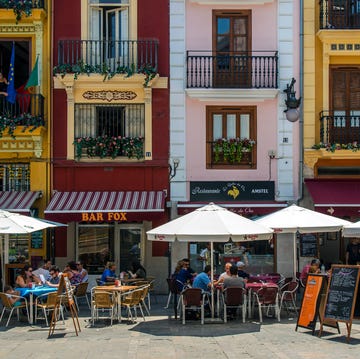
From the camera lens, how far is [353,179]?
2322 cm

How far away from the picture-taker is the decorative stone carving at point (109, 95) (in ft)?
76.6

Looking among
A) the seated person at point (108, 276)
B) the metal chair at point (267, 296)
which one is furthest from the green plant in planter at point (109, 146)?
the metal chair at point (267, 296)

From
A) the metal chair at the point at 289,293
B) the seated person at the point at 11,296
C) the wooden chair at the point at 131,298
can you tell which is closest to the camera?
the seated person at the point at 11,296

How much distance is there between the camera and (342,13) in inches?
938

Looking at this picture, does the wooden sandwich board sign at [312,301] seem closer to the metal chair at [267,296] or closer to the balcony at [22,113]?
the metal chair at [267,296]

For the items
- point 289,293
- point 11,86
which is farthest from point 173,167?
point 289,293

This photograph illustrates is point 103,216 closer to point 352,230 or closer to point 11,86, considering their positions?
point 11,86

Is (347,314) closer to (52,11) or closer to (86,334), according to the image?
(86,334)

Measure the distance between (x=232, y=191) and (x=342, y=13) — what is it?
6856mm

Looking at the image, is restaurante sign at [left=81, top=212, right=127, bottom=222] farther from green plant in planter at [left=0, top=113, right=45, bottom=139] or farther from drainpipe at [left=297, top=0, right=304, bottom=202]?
drainpipe at [left=297, top=0, right=304, bottom=202]

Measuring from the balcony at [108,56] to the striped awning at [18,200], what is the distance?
3.95 m

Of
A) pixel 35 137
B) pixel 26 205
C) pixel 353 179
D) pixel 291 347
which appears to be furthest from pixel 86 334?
pixel 353 179

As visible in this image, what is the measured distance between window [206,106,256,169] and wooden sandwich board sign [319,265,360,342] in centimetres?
953

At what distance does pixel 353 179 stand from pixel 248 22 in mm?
6105
